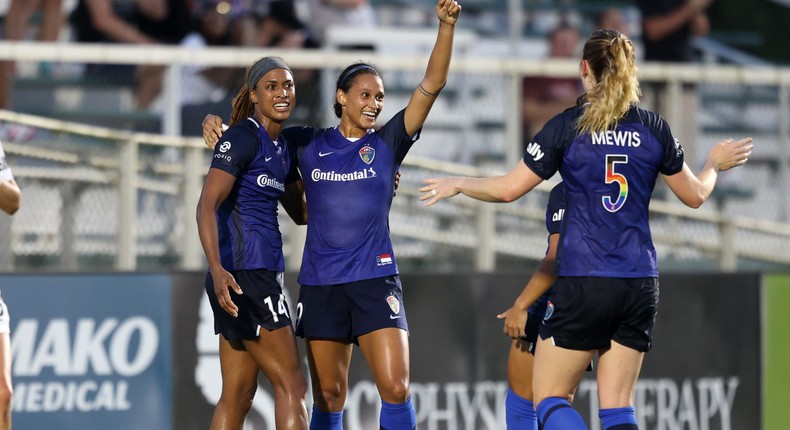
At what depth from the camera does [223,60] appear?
9.37 metres

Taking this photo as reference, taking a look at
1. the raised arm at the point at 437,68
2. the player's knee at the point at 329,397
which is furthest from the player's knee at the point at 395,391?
the raised arm at the point at 437,68

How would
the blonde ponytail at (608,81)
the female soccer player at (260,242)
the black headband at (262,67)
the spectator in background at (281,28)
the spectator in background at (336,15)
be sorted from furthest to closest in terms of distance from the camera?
the spectator in background at (336,15)
the spectator in background at (281,28)
the black headband at (262,67)
the female soccer player at (260,242)
the blonde ponytail at (608,81)

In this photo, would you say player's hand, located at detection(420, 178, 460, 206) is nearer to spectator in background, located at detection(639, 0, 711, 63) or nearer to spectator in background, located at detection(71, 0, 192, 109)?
spectator in background, located at detection(71, 0, 192, 109)

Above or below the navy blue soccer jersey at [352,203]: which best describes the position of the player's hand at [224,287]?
below

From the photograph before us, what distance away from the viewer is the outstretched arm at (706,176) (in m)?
6.06

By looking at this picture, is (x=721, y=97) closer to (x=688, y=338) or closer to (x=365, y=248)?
(x=688, y=338)

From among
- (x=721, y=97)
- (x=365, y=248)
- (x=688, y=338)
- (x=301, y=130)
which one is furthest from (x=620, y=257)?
(x=721, y=97)

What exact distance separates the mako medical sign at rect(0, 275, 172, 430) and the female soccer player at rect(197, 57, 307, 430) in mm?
1836

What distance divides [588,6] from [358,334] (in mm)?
8668

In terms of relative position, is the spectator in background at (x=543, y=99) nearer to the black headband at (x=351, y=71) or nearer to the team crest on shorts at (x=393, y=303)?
the black headband at (x=351, y=71)

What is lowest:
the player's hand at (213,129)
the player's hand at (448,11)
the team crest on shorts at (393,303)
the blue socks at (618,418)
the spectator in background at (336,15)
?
the blue socks at (618,418)

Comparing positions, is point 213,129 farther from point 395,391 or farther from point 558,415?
point 558,415

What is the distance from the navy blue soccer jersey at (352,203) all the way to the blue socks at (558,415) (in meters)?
1.07

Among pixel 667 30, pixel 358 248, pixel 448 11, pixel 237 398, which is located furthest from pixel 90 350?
pixel 667 30
